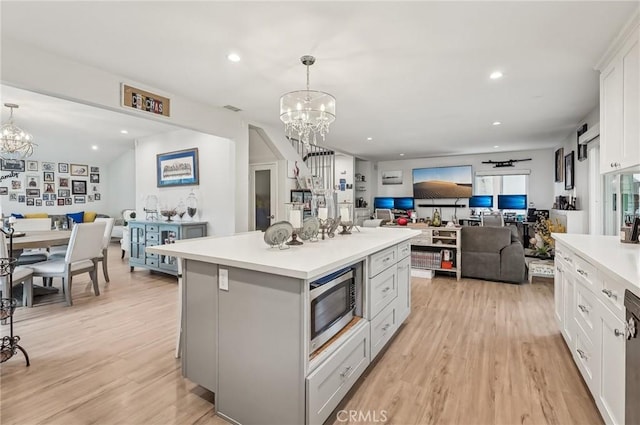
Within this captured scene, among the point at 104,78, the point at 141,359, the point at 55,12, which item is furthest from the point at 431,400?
the point at 104,78

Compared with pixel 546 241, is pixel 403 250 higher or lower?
higher

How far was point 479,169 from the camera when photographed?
26.8ft

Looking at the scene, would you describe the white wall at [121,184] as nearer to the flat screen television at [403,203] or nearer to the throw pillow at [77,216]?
the throw pillow at [77,216]

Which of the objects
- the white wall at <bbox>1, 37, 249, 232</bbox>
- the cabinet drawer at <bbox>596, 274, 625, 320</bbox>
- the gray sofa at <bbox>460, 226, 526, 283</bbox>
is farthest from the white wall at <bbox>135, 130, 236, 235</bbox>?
the cabinet drawer at <bbox>596, 274, 625, 320</bbox>

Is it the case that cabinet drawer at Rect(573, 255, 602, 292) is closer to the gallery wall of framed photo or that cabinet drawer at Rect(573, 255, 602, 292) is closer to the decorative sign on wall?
the decorative sign on wall

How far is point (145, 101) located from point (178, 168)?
224 cm

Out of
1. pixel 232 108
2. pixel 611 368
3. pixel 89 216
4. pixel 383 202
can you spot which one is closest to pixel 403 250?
pixel 611 368

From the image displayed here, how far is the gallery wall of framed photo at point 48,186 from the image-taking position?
7145 mm

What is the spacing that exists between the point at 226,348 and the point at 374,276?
3.42ft

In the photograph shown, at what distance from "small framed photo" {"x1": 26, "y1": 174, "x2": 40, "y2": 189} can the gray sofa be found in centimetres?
992

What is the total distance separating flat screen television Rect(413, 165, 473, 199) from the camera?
8.15 meters

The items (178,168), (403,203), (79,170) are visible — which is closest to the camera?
(178,168)

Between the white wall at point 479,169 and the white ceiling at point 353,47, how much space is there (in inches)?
153

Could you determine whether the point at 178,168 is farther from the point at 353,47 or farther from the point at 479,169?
the point at 479,169
